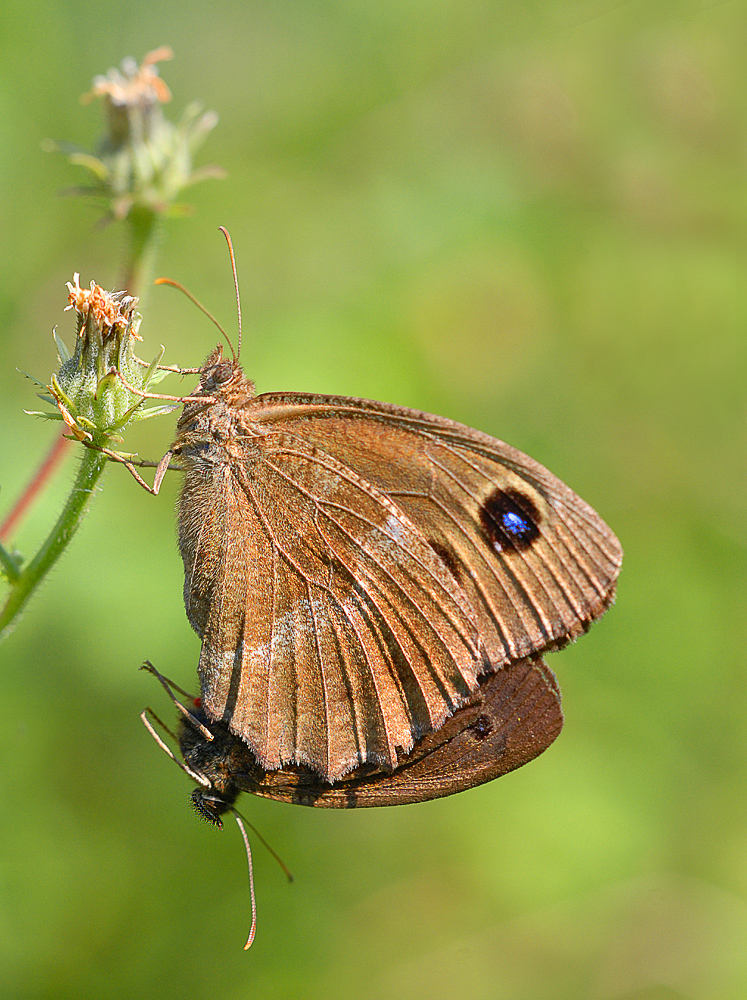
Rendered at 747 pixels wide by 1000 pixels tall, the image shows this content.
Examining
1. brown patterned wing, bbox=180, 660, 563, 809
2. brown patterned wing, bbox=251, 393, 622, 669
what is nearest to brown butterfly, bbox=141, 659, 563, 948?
brown patterned wing, bbox=180, 660, 563, 809

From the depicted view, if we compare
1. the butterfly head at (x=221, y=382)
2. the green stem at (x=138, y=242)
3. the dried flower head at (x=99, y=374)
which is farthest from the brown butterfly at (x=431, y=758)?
the green stem at (x=138, y=242)

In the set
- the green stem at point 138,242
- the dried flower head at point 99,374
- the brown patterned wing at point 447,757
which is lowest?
the brown patterned wing at point 447,757

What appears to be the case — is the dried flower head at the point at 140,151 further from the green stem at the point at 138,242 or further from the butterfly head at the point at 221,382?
the butterfly head at the point at 221,382

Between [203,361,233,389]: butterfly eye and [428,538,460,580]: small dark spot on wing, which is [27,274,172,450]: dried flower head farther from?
[428,538,460,580]: small dark spot on wing

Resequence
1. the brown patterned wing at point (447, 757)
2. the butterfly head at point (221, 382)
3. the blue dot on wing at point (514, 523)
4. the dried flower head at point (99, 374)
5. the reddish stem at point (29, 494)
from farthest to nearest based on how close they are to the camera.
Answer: the reddish stem at point (29, 494) → the butterfly head at point (221, 382) → the blue dot on wing at point (514, 523) → the brown patterned wing at point (447, 757) → the dried flower head at point (99, 374)

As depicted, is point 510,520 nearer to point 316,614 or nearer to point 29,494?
point 316,614

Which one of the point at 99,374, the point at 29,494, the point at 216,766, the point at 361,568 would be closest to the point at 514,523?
the point at 361,568

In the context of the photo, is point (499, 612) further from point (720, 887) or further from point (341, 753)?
point (720, 887)
